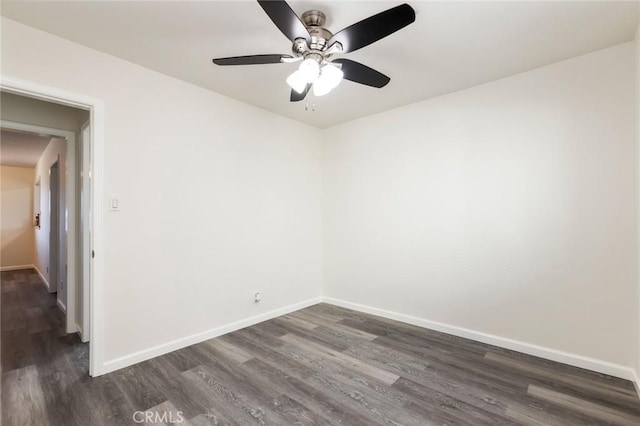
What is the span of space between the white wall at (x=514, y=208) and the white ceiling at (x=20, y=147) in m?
4.34

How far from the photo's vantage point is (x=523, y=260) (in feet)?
8.68

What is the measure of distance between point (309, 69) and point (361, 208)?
234 centimetres

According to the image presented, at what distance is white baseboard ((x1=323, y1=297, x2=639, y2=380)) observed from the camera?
2.25 m

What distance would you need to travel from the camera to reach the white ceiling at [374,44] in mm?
1802

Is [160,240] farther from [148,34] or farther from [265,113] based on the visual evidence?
[265,113]

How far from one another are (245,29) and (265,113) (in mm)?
1535

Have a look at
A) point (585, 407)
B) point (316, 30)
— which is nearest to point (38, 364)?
point (316, 30)

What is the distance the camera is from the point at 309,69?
1743 mm

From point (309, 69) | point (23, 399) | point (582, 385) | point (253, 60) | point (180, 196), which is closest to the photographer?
point (309, 69)

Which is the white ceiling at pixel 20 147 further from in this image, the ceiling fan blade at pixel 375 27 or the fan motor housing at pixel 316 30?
the ceiling fan blade at pixel 375 27

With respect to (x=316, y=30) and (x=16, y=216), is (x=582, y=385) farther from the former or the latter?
(x=16, y=216)

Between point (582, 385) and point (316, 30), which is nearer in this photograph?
point (316, 30)

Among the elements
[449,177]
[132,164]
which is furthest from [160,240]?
[449,177]

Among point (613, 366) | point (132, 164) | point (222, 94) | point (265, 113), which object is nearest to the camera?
point (613, 366)
